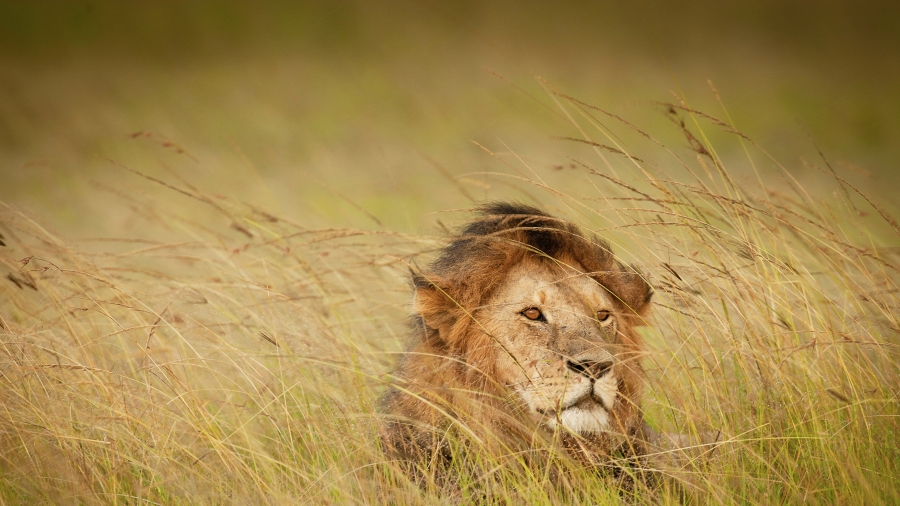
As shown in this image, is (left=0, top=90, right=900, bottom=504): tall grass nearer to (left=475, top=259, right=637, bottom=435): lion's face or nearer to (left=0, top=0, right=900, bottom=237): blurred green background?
(left=475, top=259, right=637, bottom=435): lion's face

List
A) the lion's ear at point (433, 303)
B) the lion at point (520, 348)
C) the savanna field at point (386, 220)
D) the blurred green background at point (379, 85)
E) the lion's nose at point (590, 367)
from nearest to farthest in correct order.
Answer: the lion's nose at point (590, 367), the lion at point (520, 348), the savanna field at point (386, 220), the lion's ear at point (433, 303), the blurred green background at point (379, 85)

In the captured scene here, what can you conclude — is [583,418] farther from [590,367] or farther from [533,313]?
[533,313]

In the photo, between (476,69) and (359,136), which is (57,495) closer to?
(359,136)

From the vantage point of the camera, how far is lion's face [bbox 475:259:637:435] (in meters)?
2.86

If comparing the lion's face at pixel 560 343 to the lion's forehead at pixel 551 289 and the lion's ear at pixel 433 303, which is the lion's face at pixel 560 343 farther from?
the lion's ear at pixel 433 303

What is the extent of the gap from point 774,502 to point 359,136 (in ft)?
78.9

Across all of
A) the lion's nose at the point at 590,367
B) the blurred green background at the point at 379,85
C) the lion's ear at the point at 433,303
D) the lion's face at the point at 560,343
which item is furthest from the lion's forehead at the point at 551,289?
the blurred green background at the point at 379,85

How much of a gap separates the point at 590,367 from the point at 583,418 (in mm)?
226

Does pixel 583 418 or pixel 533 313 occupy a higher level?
pixel 533 313

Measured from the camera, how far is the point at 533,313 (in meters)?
3.15

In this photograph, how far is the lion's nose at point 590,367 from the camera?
2795mm

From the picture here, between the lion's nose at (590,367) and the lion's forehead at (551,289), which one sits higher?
the lion's forehead at (551,289)

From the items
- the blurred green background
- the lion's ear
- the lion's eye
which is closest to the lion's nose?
the lion's eye

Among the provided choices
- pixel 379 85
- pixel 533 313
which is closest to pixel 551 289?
pixel 533 313
